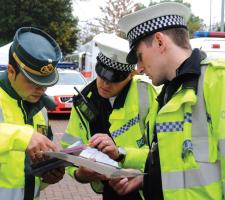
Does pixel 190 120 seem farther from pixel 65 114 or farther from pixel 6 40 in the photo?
pixel 6 40

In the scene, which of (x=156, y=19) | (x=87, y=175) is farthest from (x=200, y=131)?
(x=87, y=175)

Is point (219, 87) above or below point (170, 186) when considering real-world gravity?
above

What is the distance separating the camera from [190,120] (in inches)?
77.9

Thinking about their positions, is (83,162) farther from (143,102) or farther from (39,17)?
(39,17)

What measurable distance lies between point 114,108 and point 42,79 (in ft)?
1.85

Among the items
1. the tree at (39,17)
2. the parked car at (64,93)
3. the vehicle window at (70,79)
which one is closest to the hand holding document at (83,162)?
the parked car at (64,93)

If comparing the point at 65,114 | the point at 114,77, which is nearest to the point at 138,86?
the point at 114,77

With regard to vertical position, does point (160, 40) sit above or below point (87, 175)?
above

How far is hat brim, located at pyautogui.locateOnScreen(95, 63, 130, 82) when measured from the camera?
300cm

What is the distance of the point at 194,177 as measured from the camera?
197cm

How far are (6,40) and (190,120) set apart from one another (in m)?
33.5

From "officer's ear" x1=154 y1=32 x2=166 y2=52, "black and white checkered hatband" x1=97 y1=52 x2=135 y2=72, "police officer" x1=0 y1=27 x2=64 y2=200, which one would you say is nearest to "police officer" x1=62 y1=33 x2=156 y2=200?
"black and white checkered hatband" x1=97 y1=52 x2=135 y2=72

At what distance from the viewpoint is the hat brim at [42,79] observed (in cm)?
257

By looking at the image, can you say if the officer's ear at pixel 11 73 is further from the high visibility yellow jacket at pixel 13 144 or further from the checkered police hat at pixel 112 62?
the checkered police hat at pixel 112 62
